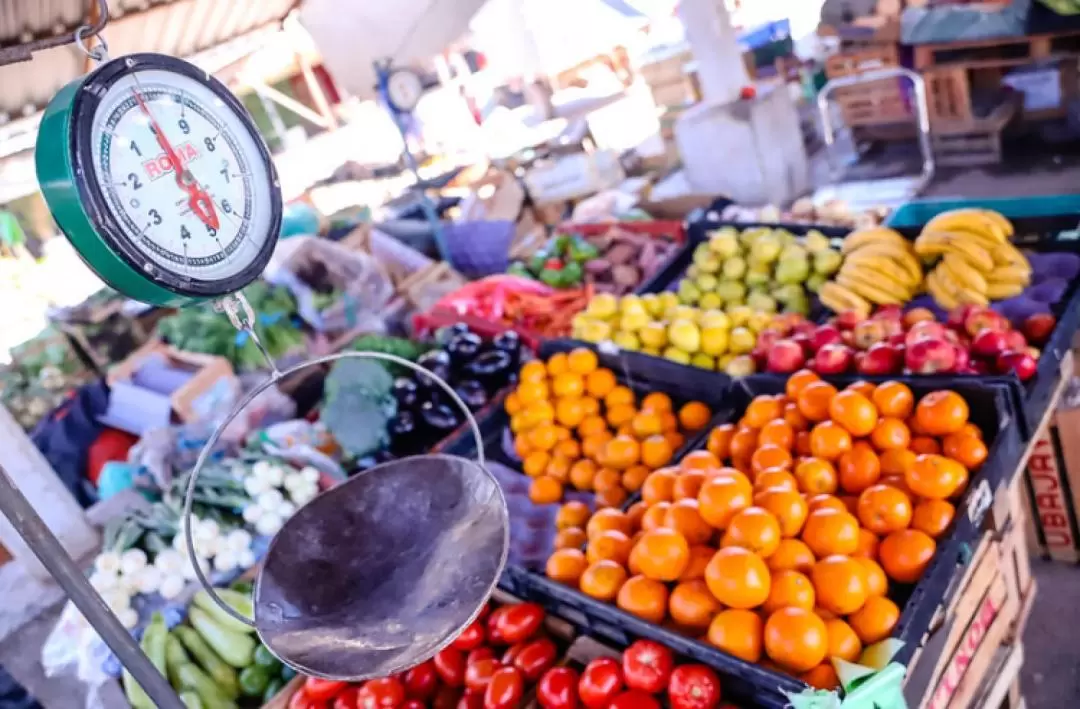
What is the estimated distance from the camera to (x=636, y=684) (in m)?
1.80

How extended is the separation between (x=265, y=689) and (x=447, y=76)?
42.3 ft

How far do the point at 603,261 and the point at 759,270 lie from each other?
43.4 inches

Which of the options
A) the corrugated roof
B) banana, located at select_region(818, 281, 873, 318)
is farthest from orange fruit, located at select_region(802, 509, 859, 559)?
the corrugated roof

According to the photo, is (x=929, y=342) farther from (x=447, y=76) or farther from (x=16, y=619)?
(x=447, y=76)

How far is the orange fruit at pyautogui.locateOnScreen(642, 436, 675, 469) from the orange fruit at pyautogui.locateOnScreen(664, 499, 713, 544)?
577mm

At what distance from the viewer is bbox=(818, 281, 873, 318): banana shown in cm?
293

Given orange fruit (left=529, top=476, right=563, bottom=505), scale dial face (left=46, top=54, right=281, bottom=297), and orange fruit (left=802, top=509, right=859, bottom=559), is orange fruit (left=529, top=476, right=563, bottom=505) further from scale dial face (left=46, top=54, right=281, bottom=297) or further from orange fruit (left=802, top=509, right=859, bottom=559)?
scale dial face (left=46, top=54, right=281, bottom=297)

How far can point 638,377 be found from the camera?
3.08 metres

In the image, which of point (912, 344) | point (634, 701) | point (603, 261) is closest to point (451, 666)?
point (634, 701)

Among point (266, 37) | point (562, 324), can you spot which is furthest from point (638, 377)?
point (266, 37)

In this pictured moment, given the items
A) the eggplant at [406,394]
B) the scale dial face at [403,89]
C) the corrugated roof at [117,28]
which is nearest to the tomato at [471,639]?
the eggplant at [406,394]

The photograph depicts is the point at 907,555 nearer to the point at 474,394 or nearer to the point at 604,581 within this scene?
the point at 604,581

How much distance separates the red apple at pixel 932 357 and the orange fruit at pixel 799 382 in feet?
0.92

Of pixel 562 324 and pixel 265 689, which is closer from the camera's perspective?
pixel 265 689
